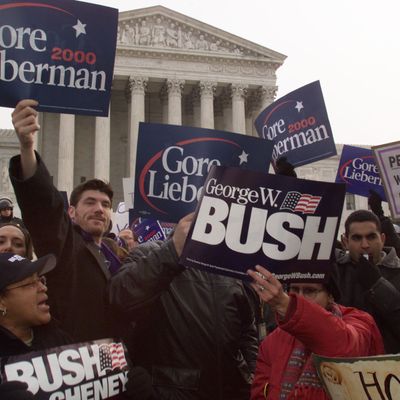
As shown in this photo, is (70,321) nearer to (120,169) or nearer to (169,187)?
(169,187)

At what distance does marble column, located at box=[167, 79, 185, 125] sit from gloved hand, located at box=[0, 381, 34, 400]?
36.2 metres

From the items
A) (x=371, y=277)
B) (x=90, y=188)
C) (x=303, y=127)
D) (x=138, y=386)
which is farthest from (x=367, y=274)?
(x=303, y=127)

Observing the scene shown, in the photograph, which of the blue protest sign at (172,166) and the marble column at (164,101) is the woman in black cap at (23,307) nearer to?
the blue protest sign at (172,166)

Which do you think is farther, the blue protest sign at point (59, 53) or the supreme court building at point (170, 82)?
the supreme court building at point (170, 82)

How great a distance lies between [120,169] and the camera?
139 feet

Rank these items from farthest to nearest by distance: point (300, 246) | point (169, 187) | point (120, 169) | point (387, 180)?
1. point (120, 169)
2. point (387, 180)
3. point (169, 187)
4. point (300, 246)

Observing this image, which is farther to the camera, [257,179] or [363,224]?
[363,224]

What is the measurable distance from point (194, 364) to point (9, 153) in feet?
123

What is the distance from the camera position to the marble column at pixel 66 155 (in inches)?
1391

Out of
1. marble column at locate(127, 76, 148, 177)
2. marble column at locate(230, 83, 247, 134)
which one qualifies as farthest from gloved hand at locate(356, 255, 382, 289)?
marble column at locate(230, 83, 247, 134)

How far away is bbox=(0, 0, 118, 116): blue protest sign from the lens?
12.6 feet

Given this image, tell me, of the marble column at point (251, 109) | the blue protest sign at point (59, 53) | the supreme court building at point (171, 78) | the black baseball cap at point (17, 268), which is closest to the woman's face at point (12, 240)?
the blue protest sign at point (59, 53)

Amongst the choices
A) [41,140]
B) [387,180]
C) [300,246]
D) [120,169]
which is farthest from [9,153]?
[300,246]

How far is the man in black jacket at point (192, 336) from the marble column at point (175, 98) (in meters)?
34.6
